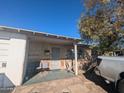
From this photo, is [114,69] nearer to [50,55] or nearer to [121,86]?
[121,86]

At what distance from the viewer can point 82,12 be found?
1298 centimetres

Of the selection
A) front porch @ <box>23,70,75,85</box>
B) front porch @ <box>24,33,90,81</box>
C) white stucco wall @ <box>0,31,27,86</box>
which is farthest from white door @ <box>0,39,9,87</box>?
front porch @ <box>24,33,90,81</box>

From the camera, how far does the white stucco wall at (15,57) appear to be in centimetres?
766

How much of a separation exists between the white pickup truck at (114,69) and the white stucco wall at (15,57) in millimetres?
4864

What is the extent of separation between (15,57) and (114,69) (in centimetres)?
565

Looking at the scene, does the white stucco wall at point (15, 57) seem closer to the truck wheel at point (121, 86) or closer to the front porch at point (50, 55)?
the front porch at point (50, 55)

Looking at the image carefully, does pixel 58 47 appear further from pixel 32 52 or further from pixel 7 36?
pixel 7 36

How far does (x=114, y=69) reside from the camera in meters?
5.32

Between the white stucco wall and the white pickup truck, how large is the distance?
16.0 ft

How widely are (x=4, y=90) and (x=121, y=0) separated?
1066 centimetres

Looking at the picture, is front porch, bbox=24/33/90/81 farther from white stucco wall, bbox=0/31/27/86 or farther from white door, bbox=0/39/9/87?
white door, bbox=0/39/9/87

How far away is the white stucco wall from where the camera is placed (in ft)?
25.1

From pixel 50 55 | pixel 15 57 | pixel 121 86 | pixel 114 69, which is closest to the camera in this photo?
pixel 121 86

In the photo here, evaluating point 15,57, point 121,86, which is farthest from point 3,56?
point 121,86
